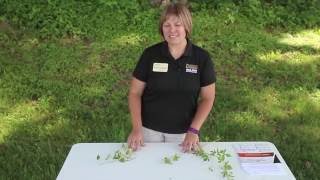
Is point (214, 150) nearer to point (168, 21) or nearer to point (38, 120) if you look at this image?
point (168, 21)

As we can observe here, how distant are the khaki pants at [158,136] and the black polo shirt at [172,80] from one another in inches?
2.6

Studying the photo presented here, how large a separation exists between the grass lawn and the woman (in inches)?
52.5

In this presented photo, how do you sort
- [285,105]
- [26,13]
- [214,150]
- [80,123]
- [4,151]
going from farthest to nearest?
[26,13] → [285,105] → [80,123] → [4,151] → [214,150]

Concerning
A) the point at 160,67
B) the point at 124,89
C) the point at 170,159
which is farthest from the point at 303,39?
the point at 170,159

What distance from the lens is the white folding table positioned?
2.60m

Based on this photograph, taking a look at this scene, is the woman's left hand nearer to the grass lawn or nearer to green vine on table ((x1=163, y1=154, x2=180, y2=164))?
green vine on table ((x1=163, y1=154, x2=180, y2=164))

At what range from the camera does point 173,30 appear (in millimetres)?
3029

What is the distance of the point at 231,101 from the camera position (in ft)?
17.6

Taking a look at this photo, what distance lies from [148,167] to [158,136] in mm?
707

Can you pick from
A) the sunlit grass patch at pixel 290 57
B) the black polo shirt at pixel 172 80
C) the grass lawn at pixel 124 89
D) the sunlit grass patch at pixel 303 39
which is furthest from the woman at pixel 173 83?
the sunlit grass patch at pixel 303 39

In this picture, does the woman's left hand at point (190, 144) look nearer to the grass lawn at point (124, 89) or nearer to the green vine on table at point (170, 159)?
the green vine on table at point (170, 159)

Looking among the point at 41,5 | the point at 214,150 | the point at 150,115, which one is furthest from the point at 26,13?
the point at 214,150

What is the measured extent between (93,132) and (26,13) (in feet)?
8.90

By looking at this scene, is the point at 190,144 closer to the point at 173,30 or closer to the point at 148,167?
the point at 148,167
